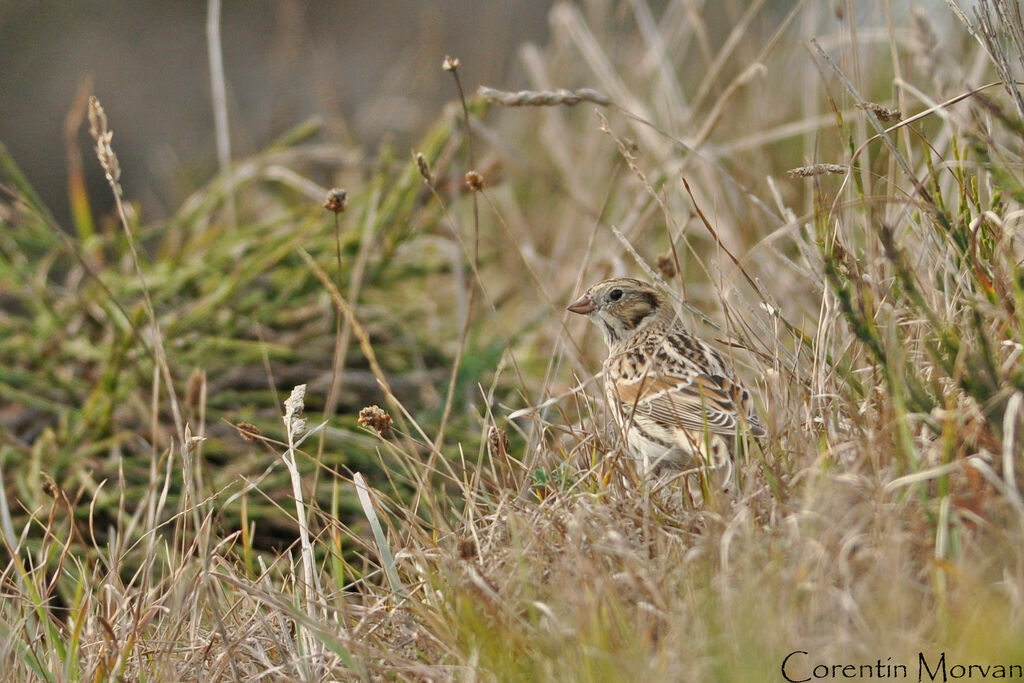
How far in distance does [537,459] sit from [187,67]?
28.9ft

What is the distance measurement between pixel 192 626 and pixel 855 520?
129cm

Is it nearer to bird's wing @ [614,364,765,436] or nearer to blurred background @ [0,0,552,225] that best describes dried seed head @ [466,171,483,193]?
bird's wing @ [614,364,765,436]

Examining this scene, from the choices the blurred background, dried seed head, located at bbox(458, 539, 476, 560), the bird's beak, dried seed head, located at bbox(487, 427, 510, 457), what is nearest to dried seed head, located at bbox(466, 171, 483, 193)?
dried seed head, located at bbox(487, 427, 510, 457)

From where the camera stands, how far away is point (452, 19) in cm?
1080

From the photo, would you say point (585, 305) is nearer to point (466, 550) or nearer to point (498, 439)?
point (498, 439)

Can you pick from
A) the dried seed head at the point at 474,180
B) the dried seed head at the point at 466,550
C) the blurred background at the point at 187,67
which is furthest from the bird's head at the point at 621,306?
the blurred background at the point at 187,67

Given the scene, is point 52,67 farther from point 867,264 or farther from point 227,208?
point 867,264

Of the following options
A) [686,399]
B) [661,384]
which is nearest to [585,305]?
[661,384]

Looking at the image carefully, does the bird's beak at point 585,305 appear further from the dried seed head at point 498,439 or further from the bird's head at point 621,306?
the dried seed head at point 498,439

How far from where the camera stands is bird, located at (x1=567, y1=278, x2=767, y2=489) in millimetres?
2750

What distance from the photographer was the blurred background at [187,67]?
363 inches

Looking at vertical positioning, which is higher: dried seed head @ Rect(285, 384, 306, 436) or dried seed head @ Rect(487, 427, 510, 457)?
dried seed head @ Rect(285, 384, 306, 436)

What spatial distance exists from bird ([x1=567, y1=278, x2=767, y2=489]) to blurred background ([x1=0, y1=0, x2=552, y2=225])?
490cm

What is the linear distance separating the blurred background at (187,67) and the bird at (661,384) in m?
4.90
